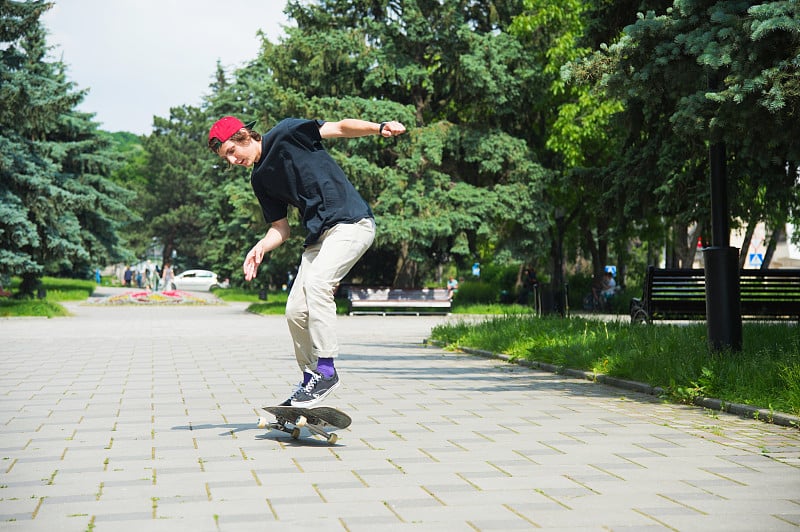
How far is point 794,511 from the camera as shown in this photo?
426cm

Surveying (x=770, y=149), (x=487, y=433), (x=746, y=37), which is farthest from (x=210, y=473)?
(x=770, y=149)

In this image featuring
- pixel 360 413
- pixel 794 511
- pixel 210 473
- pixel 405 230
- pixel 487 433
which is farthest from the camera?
pixel 405 230

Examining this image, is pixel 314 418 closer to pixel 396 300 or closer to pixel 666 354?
pixel 666 354

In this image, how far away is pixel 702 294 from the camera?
16.1 meters

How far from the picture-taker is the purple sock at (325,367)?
623 centimetres

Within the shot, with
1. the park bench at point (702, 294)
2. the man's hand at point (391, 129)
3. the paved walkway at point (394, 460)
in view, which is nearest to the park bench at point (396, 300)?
the park bench at point (702, 294)

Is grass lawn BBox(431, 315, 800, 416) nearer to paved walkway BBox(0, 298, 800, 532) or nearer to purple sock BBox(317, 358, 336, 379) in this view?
paved walkway BBox(0, 298, 800, 532)

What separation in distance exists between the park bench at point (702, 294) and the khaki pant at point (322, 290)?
10.1 m

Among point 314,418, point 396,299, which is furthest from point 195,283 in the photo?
point 314,418

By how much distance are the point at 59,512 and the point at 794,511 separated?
3.15 metres

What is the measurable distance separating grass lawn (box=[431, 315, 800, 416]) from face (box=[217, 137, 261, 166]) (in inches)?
159

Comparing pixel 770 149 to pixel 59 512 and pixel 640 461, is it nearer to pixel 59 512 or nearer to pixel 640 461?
pixel 640 461

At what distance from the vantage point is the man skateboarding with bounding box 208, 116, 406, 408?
6219 mm

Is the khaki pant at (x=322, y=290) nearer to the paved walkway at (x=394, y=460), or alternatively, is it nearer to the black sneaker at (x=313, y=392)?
the black sneaker at (x=313, y=392)
